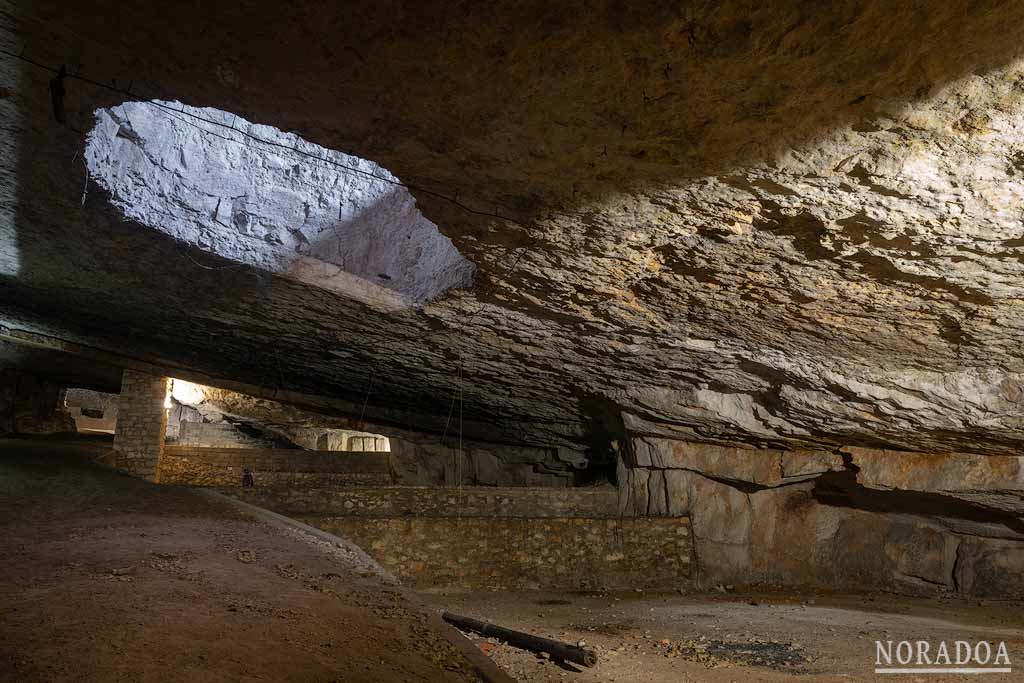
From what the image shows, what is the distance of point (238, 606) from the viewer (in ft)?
12.4

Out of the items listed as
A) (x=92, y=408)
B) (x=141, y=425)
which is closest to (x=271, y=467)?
(x=141, y=425)

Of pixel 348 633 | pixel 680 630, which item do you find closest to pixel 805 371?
pixel 680 630

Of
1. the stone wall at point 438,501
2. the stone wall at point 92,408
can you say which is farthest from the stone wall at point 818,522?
the stone wall at point 92,408

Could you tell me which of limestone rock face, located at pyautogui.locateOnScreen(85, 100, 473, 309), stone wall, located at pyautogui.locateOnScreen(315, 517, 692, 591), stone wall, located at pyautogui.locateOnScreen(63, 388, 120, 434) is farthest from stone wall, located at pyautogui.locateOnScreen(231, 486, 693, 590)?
stone wall, located at pyautogui.locateOnScreen(63, 388, 120, 434)

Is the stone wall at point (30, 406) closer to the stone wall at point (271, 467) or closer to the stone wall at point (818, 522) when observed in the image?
the stone wall at point (271, 467)

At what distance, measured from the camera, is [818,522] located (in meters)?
11.6

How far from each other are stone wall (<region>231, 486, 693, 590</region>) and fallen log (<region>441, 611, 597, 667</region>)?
8.97 feet

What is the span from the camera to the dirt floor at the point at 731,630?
5.32 metres

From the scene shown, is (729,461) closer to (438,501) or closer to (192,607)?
(438,501)

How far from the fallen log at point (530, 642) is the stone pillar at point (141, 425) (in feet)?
23.4

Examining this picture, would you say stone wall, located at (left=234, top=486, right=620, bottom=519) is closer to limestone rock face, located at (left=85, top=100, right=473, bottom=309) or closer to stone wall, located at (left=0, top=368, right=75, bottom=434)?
limestone rock face, located at (left=85, top=100, right=473, bottom=309)

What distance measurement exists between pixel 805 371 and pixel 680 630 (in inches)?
122

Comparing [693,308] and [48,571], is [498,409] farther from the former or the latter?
[48,571]

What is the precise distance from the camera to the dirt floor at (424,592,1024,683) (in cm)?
532
